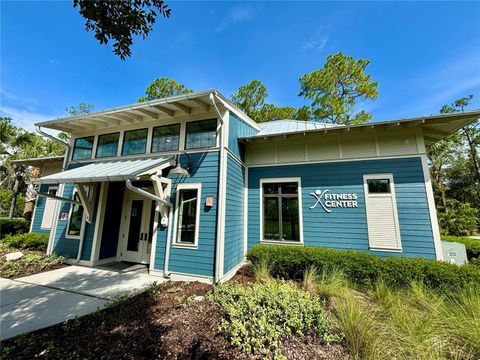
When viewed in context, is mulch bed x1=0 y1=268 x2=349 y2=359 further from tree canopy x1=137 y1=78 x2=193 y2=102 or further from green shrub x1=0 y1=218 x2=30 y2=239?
tree canopy x1=137 y1=78 x2=193 y2=102

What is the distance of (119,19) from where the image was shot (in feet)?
7.88

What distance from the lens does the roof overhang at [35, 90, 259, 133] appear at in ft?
17.7

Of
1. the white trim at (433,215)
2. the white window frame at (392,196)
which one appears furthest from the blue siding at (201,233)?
the white trim at (433,215)

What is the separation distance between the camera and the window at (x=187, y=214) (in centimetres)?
545

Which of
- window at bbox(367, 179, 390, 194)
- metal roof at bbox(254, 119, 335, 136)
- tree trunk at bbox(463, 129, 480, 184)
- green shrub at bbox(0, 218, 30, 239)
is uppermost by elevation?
tree trunk at bbox(463, 129, 480, 184)

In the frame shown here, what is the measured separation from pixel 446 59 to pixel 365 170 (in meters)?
4.46

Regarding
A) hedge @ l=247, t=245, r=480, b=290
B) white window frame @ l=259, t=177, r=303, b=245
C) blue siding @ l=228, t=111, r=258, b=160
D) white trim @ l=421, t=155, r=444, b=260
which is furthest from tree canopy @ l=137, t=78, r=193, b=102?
white trim @ l=421, t=155, r=444, b=260

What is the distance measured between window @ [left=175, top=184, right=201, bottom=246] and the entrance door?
170 centimetres

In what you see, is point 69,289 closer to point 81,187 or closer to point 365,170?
point 81,187

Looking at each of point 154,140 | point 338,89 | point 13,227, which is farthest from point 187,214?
point 338,89

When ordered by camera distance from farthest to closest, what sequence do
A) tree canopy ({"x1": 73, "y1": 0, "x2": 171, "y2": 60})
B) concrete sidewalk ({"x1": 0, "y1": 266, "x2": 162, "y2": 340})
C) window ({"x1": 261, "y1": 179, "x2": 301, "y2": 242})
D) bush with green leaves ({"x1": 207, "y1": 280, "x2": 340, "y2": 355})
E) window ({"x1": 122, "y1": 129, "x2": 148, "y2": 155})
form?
1. window ({"x1": 122, "y1": 129, "x2": 148, "y2": 155})
2. window ({"x1": 261, "y1": 179, "x2": 301, "y2": 242})
3. concrete sidewalk ({"x1": 0, "y1": 266, "x2": 162, "y2": 340})
4. bush with green leaves ({"x1": 207, "y1": 280, "x2": 340, "y2": 355})
5. tree canopy ({"x1": 73, "y1": 0, "x2": 171, "y2": 60})

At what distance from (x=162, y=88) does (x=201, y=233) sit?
1431 cm

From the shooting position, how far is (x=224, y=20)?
571cm

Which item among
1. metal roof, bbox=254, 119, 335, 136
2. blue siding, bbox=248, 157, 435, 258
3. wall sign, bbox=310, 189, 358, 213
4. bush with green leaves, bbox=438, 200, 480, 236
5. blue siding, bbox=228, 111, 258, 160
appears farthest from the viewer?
bush with green leaves, bbox=438, 200, 480, 236
